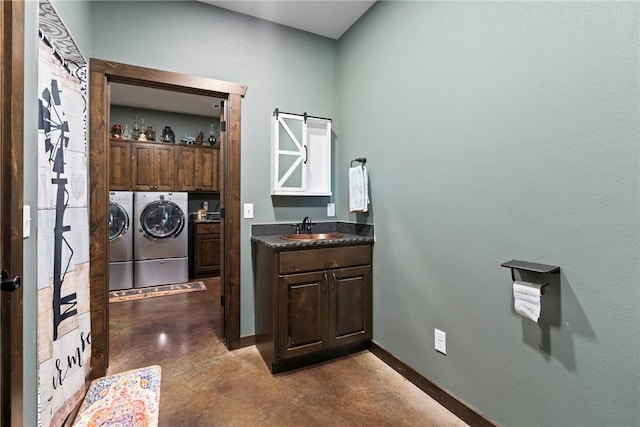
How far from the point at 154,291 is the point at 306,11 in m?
3.92

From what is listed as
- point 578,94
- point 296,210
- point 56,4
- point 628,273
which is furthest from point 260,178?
point 628,273

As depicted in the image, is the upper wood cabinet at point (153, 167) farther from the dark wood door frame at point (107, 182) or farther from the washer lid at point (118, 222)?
the dark wood door frame at point (107, 182)

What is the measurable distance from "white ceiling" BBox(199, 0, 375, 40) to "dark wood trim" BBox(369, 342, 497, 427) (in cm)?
276

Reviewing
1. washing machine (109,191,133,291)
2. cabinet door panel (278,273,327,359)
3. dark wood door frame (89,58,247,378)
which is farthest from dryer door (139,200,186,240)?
cabinet door panel (278,273,327,359)

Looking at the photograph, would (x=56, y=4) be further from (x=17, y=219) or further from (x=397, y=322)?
(x=397, y=322)

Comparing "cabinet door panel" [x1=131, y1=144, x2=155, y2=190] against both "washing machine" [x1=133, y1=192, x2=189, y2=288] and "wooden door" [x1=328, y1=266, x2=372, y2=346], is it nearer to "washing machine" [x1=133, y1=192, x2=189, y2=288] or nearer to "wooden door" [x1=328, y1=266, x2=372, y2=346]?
"washing machine" [x1=133, y1=192, x2=189, y2=288]

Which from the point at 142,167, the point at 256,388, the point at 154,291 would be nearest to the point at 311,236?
the point at 256,388

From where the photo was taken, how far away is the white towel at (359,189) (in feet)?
7.88

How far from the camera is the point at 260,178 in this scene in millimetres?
2555

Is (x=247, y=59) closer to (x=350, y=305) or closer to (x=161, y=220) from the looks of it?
(x=350, y=305)

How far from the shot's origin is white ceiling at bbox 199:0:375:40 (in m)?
2.33

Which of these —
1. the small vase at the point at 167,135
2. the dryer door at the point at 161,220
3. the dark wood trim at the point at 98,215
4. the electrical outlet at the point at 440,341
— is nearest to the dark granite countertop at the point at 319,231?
the electrical outlet at the point at 440,341

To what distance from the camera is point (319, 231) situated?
2811mm

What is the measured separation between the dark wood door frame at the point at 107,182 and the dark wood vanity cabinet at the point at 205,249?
2575 mm
